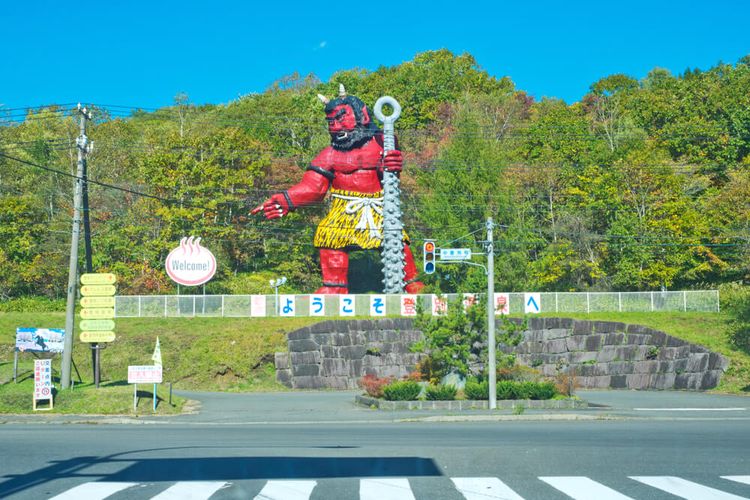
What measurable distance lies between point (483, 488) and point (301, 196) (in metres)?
33.9

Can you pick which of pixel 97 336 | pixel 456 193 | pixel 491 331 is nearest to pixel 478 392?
pixel 491 331

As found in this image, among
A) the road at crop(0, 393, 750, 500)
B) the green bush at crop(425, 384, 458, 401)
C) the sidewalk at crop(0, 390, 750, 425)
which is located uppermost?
the road at crop(0, 393, 750, 500)

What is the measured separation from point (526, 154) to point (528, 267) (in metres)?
17.1

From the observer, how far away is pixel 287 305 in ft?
146

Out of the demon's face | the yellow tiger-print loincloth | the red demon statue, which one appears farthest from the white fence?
the demon's face

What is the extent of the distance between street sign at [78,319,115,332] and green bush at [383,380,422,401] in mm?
10265

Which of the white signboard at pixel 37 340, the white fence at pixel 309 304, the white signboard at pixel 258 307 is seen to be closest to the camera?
the white signboard at pixel 37 340

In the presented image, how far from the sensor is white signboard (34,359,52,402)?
26767 millimetres

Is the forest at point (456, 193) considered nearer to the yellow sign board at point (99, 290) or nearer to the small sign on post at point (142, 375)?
the yellow sign board at point (99, 290)

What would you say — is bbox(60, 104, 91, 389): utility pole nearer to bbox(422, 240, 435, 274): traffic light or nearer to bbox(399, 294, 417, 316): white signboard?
bbox(422, 240, 435, 274): traffic light

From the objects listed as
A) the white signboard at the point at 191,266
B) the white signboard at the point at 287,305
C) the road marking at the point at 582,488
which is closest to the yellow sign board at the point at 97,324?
the white signboard at the point at 191,266

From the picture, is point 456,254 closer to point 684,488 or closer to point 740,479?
point 740,479

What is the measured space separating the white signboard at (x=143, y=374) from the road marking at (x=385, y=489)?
17665mm

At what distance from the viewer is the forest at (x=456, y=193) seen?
5234 cm
